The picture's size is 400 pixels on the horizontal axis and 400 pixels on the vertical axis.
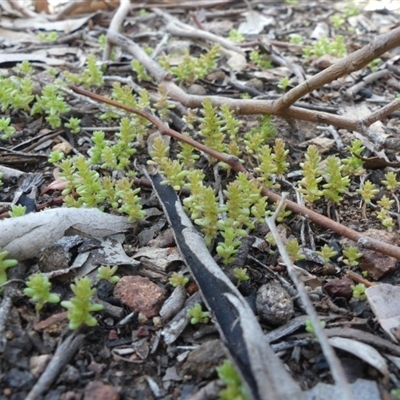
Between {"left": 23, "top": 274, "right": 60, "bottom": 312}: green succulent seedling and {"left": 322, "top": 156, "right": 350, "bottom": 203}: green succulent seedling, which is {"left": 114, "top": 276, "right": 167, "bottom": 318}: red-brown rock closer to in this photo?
{"left": 23, "top": 274, "right": 60, "bottom": 312}: green succulent seedling

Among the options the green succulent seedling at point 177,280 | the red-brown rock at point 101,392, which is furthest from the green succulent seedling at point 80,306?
the green succulent seedling at point 177,280

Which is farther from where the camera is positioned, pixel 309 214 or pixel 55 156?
pixel 55 156

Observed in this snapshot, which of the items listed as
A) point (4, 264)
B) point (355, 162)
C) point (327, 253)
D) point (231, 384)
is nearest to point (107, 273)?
point (4, 264)

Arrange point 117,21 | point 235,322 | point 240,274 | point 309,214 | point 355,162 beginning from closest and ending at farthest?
point 235,322
point 240,274
point 309,214
point 355,162
point 117,21

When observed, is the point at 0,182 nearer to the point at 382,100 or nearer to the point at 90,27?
the point at 382,100

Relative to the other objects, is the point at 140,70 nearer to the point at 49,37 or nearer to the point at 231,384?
the point at 49,37

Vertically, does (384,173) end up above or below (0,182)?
below

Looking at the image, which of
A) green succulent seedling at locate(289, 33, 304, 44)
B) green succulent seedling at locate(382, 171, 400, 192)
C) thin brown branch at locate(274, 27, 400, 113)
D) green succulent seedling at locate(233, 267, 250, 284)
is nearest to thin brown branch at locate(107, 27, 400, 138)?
thin brown branch at locate(274, 27, 400, 113)

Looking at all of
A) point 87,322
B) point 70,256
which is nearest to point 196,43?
point 70,256
